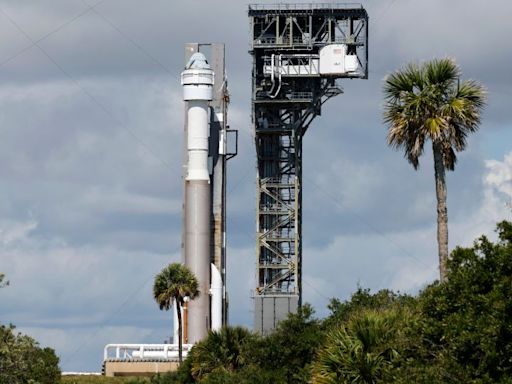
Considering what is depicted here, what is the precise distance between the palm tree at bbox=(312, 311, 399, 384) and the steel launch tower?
101371mm

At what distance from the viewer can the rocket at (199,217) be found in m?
160

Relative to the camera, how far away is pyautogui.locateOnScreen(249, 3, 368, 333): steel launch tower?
163m

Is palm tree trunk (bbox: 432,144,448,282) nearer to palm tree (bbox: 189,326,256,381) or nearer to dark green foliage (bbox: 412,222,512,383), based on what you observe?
dark green foliage (bbox: 412,222,512,383)

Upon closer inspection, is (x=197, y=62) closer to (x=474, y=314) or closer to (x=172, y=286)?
(x=172, y=286)

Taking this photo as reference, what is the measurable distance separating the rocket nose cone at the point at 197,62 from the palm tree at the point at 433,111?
94.4m

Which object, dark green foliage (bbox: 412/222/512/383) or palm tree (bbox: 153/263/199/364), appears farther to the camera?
palm tree (bbox: 153/263/199/364)

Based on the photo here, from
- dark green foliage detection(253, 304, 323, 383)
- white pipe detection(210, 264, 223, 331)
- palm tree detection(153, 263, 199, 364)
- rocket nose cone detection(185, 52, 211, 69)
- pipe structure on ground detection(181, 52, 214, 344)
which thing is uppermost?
rocket nose cone detection(185, 52, 211, 69)

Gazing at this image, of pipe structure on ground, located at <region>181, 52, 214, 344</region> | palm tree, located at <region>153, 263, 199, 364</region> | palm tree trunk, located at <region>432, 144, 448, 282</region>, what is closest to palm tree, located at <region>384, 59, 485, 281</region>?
palm tree trunk, located at <region>432, 144, 448, 282</region>

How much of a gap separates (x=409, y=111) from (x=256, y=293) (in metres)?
93.7

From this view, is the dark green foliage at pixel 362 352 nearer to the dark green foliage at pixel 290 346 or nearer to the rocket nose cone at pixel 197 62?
the dark green foliage at pixel 290 346

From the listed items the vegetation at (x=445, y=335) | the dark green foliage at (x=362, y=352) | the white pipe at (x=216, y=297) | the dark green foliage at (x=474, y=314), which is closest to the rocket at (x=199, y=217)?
the white pipe at (x=216, y=297)

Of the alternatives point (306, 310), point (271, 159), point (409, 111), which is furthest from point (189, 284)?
point (409, 111)

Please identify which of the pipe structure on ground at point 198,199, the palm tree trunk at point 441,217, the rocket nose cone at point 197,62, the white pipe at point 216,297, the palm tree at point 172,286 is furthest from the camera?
the rocket nose cone at point 197,62

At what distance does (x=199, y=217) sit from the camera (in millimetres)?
160375
